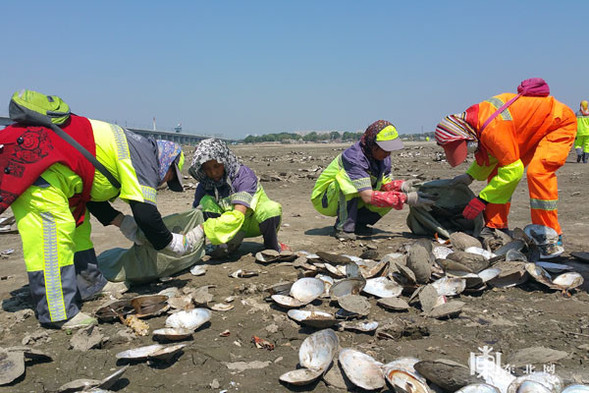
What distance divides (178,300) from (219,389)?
44.5 inches

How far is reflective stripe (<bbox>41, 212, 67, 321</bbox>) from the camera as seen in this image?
2.74m

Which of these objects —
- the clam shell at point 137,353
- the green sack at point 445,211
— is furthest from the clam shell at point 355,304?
the green sack at point 445,211

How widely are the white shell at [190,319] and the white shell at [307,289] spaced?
0.65 m

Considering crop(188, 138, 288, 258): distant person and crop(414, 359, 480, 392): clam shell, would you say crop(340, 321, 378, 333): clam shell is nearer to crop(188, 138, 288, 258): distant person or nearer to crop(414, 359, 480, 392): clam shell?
crop(414, 359, 480, 392): clam shell

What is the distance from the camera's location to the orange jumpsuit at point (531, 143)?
3791mm

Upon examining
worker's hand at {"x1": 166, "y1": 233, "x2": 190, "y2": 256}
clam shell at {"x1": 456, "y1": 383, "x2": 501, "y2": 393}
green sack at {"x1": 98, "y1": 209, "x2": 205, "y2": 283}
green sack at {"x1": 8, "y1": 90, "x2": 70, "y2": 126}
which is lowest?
clam shell at {"x1": 456, "y1": 383, "x2": 501, "y2": 393}

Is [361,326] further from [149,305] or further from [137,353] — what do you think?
[149,305]

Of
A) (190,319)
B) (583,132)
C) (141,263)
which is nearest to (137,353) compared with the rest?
(190,319)

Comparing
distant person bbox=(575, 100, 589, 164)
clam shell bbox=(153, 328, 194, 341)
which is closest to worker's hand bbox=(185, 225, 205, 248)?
clam shell bbox=(153, 328, 194, 341)

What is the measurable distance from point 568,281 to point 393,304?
55.3 inches

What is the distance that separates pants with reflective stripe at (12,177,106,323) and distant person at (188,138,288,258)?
1124 mm

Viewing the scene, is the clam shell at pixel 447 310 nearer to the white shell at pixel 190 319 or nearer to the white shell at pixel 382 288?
the white shell at pixel 382 288

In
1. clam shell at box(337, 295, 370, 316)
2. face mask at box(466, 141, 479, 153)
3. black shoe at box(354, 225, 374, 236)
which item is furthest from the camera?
black shoe at box(354, 225, 374, 236)

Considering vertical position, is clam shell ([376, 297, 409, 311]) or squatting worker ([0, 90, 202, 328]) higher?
squatting worker ([0, 90, 202, 328])
